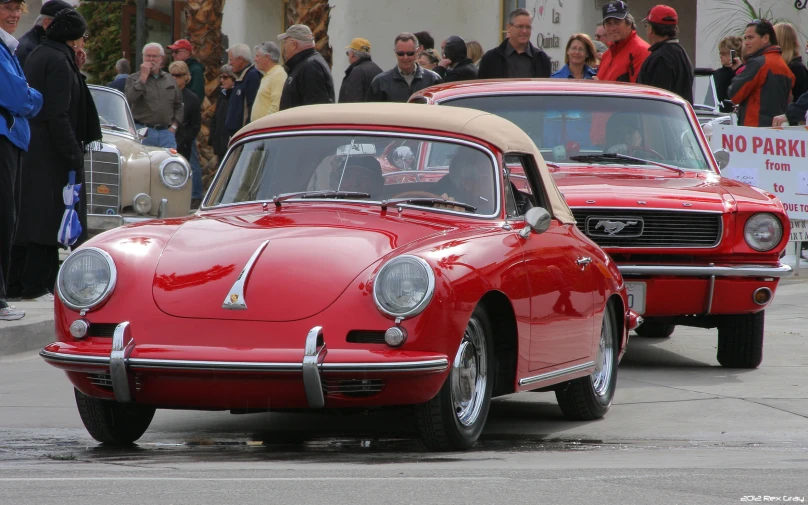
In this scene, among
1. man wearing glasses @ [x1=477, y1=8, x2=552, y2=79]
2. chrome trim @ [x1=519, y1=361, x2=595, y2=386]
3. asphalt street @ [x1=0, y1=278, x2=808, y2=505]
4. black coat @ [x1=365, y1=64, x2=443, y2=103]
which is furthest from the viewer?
black coat @ [x1=365, y1=64, x2=443, y2=103]

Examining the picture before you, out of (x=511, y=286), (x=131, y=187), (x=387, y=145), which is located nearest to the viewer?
(x=511, y=286)

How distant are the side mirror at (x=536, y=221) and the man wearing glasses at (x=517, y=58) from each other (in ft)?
22.2

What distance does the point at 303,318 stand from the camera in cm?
548

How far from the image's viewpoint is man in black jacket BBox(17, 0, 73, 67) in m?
10.6

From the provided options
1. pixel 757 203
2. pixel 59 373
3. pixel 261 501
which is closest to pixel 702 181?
pixel 757 203

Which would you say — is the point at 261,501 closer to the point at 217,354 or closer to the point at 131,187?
the point at 217,354

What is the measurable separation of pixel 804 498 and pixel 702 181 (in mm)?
5045

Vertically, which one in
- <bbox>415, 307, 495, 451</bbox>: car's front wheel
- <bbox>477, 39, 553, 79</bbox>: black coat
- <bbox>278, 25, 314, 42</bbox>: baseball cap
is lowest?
<bbox>415, 307, 495, 451</bbox>: car's front wheel

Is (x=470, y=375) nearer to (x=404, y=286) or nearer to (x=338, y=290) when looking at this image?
(x=404, y=286)

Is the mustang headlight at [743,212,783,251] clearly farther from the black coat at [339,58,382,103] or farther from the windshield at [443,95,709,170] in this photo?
the black coat at [339,58,382,103]

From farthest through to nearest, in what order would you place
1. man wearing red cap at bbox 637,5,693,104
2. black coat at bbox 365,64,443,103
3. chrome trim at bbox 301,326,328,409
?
black coat at bbox 365,64,443,103 < man wearing red cap at bbox 637,5,693,104 < chrome trim at bbox 301,326,328,409

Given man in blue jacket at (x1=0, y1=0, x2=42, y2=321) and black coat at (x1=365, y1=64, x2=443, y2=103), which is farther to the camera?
black coat at (x1=365, y1=64, x2=443, y2=103)

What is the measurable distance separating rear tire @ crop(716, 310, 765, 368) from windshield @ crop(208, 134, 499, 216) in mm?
2931

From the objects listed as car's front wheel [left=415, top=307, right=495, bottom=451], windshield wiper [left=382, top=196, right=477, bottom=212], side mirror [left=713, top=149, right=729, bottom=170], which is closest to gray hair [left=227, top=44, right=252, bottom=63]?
side mirror [left=713, top=149, right=729, bottom=170]
